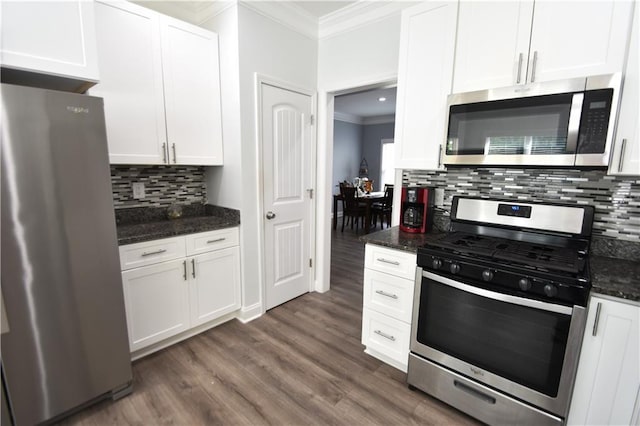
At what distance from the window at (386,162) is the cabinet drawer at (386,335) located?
6.52 m

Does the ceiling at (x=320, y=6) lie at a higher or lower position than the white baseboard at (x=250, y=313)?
higher

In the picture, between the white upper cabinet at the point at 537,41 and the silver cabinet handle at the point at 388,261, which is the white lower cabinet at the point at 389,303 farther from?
the white upper cabinet at the point at 537,41

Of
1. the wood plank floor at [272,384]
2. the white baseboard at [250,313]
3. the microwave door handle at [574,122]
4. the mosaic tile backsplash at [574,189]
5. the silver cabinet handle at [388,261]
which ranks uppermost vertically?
the microwave door handle at [574,122]

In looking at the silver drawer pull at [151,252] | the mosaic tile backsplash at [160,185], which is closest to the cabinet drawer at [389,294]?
the silver drawer pull at [151,252]

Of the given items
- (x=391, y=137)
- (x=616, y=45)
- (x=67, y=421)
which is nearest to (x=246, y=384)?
(x=67, y=421)

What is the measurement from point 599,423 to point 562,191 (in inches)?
45.7

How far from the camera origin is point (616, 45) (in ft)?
4.35

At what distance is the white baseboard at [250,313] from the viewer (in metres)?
2.62

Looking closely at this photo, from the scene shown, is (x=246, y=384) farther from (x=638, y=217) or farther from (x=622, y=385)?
(x=638, y=217)

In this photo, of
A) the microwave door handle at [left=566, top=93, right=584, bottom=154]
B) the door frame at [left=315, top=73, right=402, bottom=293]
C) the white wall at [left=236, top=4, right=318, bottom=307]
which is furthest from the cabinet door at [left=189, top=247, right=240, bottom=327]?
the microwave door handle at [left=566, top=93, right=584, bottom=154]

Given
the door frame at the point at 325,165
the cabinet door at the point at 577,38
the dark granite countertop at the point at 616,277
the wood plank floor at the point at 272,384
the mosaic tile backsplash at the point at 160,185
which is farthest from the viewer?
the door frame at the point at 325,165

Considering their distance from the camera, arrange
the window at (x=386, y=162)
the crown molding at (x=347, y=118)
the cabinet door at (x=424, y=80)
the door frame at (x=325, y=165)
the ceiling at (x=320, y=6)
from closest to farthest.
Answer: the cabinet door at (x=424, y=80) < the ceiling at (x=320, y=6) < the door frame at (x=325, y=165) < the crown molding at (x=347, y=118) < the window at (x=386, y=162)

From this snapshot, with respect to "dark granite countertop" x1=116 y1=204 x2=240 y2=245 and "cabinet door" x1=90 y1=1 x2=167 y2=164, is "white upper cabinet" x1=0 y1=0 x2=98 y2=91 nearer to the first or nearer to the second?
"cabinet door" x1=90 y1=1 x2=167 y2=164

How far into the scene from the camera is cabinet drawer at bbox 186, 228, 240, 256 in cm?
223
